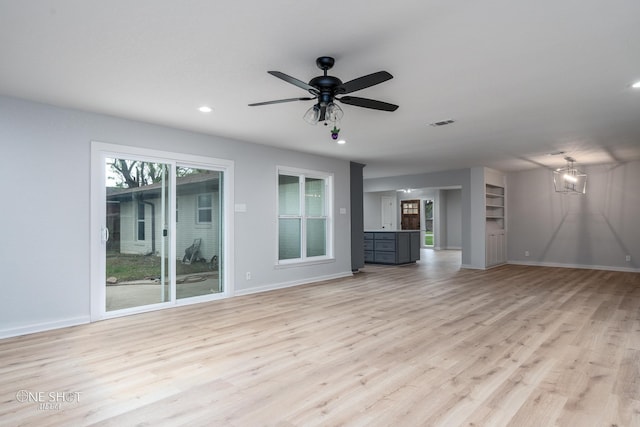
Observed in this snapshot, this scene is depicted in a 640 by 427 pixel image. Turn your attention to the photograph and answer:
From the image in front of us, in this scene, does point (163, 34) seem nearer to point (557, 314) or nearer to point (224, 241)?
point (224, 241)

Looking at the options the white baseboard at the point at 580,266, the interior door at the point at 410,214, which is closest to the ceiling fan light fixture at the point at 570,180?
the white baseboard at the point at 580,266

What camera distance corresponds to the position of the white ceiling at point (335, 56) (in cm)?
222

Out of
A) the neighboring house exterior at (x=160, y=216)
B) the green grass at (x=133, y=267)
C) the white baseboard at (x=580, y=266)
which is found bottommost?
the white baseboard at (x=580, y=266)

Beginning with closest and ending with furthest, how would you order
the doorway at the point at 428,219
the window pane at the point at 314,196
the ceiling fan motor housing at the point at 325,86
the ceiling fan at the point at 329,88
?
the ceiling fan at the point at 329,88 → the ceiling fan motor housing at the point at 325,86 → the window pane at the point at 314,196 → the doorway at the point at 428,219

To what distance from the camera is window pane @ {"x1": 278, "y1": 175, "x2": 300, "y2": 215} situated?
20.9ft

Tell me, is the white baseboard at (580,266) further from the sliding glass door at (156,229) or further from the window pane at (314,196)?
the sliding glass door at (156,229)

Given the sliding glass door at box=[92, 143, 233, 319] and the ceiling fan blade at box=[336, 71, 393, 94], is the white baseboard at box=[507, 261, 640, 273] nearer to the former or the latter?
the sliding glass door at box=[92, 143, 233, 319]

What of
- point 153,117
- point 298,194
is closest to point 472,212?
point 298,194

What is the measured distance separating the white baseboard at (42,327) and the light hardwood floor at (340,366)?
154mm

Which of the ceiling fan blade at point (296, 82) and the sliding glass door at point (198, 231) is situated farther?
the sliding glass door at point (198, 231)

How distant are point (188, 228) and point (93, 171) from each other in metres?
1.36

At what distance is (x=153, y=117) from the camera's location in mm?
A: 4375

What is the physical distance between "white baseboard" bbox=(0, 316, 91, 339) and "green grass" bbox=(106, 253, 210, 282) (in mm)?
556

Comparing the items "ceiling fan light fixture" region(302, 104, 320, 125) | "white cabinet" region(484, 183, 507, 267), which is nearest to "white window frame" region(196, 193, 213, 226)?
"ceiling fan light fixture" region(302, 104, 320, 125)
